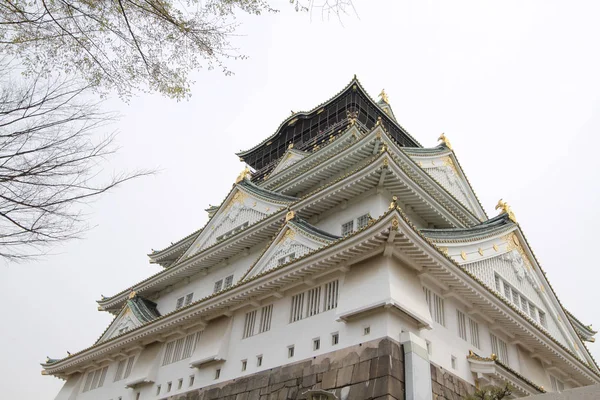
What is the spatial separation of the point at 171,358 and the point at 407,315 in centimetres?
1110

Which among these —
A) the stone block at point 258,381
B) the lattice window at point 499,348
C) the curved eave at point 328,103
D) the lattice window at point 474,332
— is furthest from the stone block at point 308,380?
the curved eave at point 328,103

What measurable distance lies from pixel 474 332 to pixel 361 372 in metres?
5.66

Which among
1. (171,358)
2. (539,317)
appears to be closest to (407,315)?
(539,317)

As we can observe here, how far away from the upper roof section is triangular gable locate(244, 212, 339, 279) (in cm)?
1182

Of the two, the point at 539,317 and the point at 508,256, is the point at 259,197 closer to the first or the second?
the point at 508,256

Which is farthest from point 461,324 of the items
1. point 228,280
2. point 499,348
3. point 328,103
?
point 328,103

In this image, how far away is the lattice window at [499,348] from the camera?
16922 millimetres

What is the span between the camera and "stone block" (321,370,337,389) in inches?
521

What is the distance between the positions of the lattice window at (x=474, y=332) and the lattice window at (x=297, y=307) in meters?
5.77

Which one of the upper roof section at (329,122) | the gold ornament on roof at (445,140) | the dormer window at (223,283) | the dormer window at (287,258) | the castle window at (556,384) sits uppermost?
the upper roof section at (329,122)

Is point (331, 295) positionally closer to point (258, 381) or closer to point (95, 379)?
point (258, 381)

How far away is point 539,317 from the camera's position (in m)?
20.1

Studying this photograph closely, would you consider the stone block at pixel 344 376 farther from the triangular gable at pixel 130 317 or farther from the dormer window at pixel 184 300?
the triangular gable at pixel 130 317

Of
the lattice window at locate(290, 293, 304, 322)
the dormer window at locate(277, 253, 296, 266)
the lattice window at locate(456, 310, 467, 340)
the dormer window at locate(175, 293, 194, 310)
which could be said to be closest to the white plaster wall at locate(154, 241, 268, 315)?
the dormer window at locate(175, 293, 194, 310)
